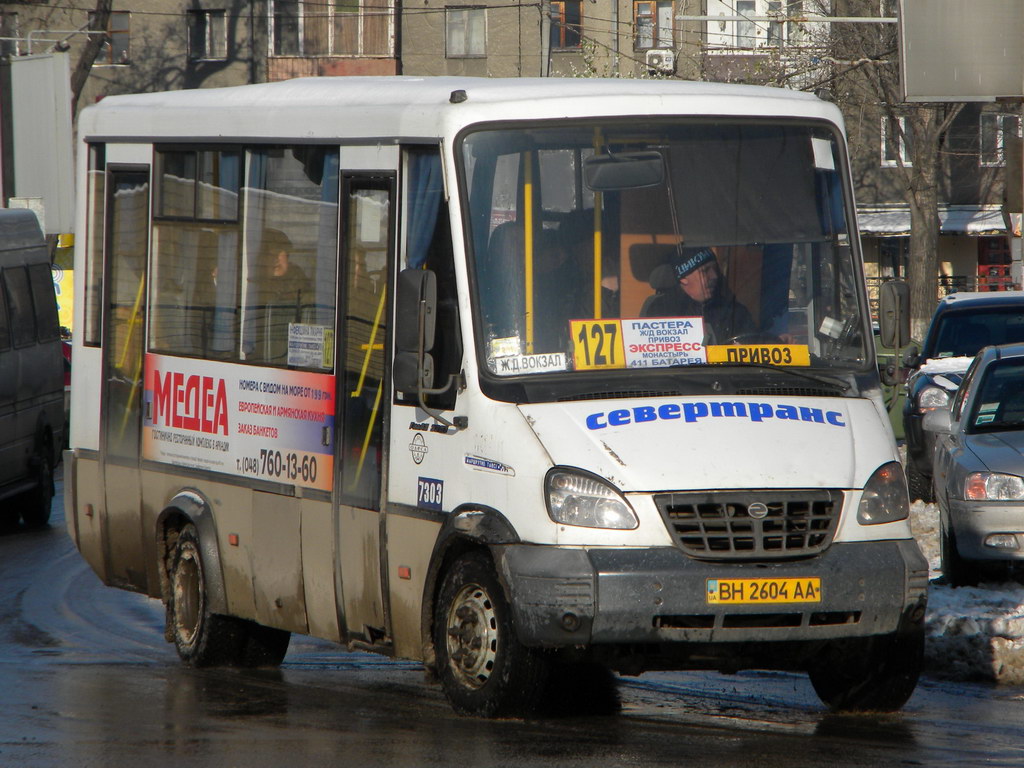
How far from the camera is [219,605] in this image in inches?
372

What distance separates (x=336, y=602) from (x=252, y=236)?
1945 mm

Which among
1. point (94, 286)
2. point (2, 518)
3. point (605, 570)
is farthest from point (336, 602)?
point (2, 518)

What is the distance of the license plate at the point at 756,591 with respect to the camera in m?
6.96

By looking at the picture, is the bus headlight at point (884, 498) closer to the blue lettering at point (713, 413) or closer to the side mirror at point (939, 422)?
the blue lettering at point (713, 413)

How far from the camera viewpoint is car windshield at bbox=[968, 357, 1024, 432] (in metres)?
12.0

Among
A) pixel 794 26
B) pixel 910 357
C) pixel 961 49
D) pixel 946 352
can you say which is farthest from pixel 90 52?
pixel 910 357

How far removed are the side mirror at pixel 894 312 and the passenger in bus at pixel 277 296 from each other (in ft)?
8.49

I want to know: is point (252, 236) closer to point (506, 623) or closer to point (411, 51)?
point (506, 623)

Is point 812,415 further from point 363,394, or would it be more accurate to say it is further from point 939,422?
point 939,422

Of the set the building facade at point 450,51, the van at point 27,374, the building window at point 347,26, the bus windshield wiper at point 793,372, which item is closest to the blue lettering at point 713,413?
the bus windshield wiper at point 793,372

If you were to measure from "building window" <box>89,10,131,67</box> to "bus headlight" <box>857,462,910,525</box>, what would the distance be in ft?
160

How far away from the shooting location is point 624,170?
25.1 feet

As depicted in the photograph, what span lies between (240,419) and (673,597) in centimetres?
299

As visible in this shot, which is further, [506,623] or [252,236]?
[252,236]
